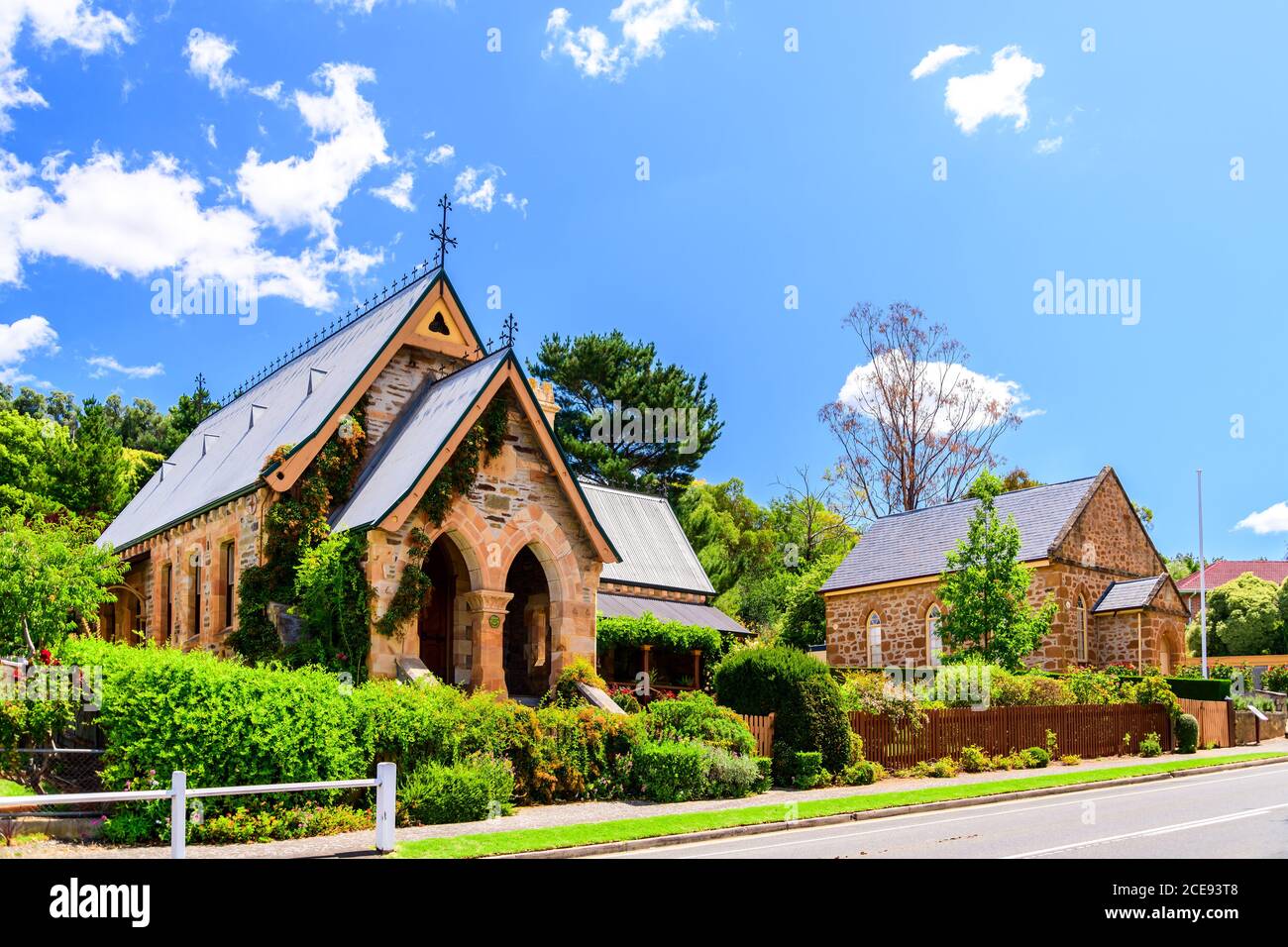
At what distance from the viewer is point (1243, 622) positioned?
2057 inches

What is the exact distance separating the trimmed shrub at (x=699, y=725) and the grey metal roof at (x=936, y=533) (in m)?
21.0

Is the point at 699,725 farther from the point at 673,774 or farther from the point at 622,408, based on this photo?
the point at 622,408

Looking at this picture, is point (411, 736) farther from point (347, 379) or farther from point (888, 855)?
point (347, 379)

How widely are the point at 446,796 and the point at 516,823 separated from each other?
109 centimetres

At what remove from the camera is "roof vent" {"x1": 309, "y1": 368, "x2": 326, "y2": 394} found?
28.7 meters

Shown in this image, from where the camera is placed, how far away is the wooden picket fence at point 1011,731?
76.1ft

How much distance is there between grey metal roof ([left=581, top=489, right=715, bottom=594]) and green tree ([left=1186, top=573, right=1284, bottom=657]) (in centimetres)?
2705

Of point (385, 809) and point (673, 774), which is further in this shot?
point (673, 774)

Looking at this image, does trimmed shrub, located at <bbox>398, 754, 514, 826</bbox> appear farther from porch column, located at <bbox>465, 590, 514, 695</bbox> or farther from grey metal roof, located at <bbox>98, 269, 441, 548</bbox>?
grey metal roof, located at <bbox>98, 269, 441, 548</bbox>

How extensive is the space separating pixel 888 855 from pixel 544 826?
202 inches

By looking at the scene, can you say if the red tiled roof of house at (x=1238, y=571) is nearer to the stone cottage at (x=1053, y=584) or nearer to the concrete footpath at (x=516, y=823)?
the stone cottage at (x=1053, y=584)

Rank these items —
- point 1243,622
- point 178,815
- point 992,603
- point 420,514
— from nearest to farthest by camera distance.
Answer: point 178,815
point 420,514
point 992,603
point 1243,622

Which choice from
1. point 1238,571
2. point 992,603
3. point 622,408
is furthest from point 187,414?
point 1238,571

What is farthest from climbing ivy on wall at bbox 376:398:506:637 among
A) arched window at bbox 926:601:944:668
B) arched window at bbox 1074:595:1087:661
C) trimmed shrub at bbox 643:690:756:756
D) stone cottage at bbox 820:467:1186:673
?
arched window at bbox 1074:595:1087:661
